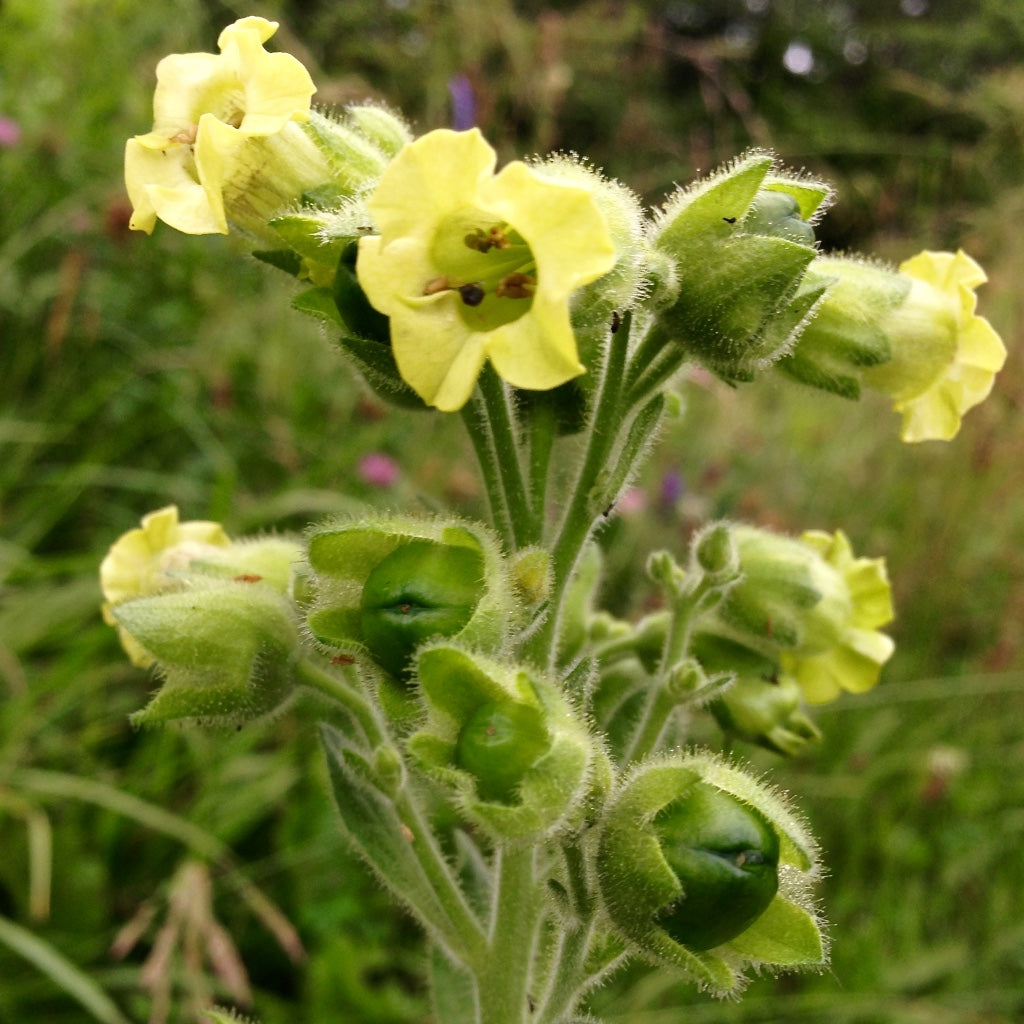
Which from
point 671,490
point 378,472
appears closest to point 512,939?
point 378,472

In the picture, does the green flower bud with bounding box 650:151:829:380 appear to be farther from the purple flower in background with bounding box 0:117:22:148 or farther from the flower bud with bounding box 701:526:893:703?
the purple flower in background with bounding box 0:117:22:148

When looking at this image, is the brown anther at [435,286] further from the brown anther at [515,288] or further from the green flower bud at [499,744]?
the green flower bud at [499,744]

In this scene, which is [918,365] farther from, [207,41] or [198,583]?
[207,41]

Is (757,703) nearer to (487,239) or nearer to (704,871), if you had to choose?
(704,871)

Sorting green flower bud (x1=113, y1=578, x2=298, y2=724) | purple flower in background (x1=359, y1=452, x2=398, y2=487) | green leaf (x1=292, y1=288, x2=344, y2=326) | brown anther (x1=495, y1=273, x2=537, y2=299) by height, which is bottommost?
A: purple flower in background (x1=359, y1=452, x2=398, y2=487)

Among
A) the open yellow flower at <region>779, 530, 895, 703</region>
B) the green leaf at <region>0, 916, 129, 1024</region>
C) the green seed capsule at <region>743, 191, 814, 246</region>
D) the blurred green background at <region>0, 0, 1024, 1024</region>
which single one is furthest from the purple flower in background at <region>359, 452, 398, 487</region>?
the green seed capsule at <region>743, 191, 814, 246</region>

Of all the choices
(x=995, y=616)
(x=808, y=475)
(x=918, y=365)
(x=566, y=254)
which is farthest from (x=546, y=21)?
(x=566, y=254)
